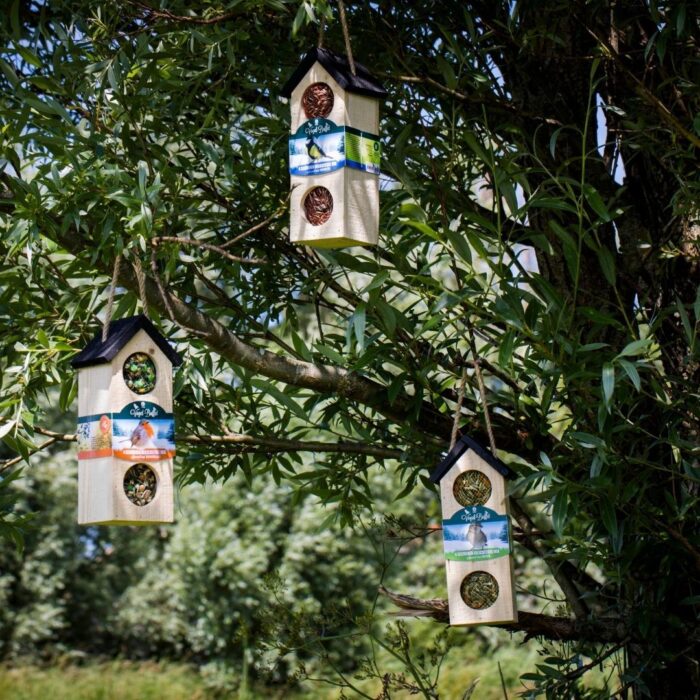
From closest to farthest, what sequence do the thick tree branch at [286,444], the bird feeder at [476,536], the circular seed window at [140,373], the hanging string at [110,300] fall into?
1. the hanging string at [110,300]
2. the circular seed window at [140,373]
3. the bird feeder at [476,536]
4. the thick tree branch at [286,444]

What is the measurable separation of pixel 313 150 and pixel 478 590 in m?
0.90

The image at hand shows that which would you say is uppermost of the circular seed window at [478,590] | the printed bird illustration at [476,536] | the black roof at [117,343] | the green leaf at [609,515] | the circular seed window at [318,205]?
Answer: the circular seed window at [318,205]

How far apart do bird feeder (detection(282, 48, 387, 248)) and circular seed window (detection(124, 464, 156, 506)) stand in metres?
0.50

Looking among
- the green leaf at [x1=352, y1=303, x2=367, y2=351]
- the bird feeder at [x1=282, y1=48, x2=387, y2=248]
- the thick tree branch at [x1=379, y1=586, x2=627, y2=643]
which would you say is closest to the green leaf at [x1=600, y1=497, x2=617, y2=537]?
the thick tree branch at [x1=379, y1=586, x2=627, y2=643]

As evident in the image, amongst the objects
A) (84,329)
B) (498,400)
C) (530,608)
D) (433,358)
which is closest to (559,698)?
(498,400)

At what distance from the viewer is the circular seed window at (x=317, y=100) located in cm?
195

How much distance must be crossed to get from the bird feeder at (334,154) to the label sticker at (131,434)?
1.35 ft

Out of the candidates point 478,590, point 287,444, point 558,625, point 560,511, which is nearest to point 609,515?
point 560,511

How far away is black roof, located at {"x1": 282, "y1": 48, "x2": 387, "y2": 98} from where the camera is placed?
192cm

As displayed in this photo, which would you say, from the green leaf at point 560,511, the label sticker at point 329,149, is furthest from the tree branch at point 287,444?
the label sticker at point 329,149

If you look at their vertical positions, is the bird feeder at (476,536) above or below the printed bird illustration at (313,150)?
below

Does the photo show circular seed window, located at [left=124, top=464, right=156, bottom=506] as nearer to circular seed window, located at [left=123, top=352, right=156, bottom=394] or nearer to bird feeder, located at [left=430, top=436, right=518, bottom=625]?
circular seed window, located at [left=123, top=352, right=156, bottom=394]

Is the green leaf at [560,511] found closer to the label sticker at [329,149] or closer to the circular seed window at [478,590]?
the circular seed window at [478,590]

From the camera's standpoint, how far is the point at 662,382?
2.43m
